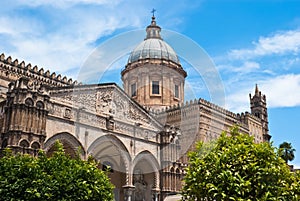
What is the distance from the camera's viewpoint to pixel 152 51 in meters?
59.8

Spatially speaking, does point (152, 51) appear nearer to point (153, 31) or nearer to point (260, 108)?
point (153, 31)

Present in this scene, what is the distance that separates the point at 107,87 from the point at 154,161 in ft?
31.9

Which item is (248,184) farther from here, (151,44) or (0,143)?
(151,44)

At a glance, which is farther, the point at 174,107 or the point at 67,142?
the point at 174,107

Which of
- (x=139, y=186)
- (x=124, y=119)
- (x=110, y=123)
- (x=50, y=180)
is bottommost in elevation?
(x=50, y=180)

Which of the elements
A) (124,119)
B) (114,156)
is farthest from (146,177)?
(124,119)

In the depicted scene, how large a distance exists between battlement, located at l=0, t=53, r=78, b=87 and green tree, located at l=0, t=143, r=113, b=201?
74.4ft

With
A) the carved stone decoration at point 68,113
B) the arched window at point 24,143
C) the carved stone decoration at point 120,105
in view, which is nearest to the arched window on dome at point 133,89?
the carved stone decoration at point 120,105

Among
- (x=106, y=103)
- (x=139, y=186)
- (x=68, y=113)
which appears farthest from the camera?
(x=139, y=186)

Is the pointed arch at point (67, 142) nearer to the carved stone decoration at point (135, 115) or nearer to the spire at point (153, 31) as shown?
the carved stone decoration at point (135, 115)

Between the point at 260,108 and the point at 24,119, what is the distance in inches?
2160

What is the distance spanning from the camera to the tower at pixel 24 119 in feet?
90.0

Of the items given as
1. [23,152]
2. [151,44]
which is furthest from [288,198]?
[151,44]

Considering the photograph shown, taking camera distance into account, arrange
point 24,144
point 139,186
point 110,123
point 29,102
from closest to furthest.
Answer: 1. point 24,144
2. point 29,102
3. point 110,123
4. point 139,186
